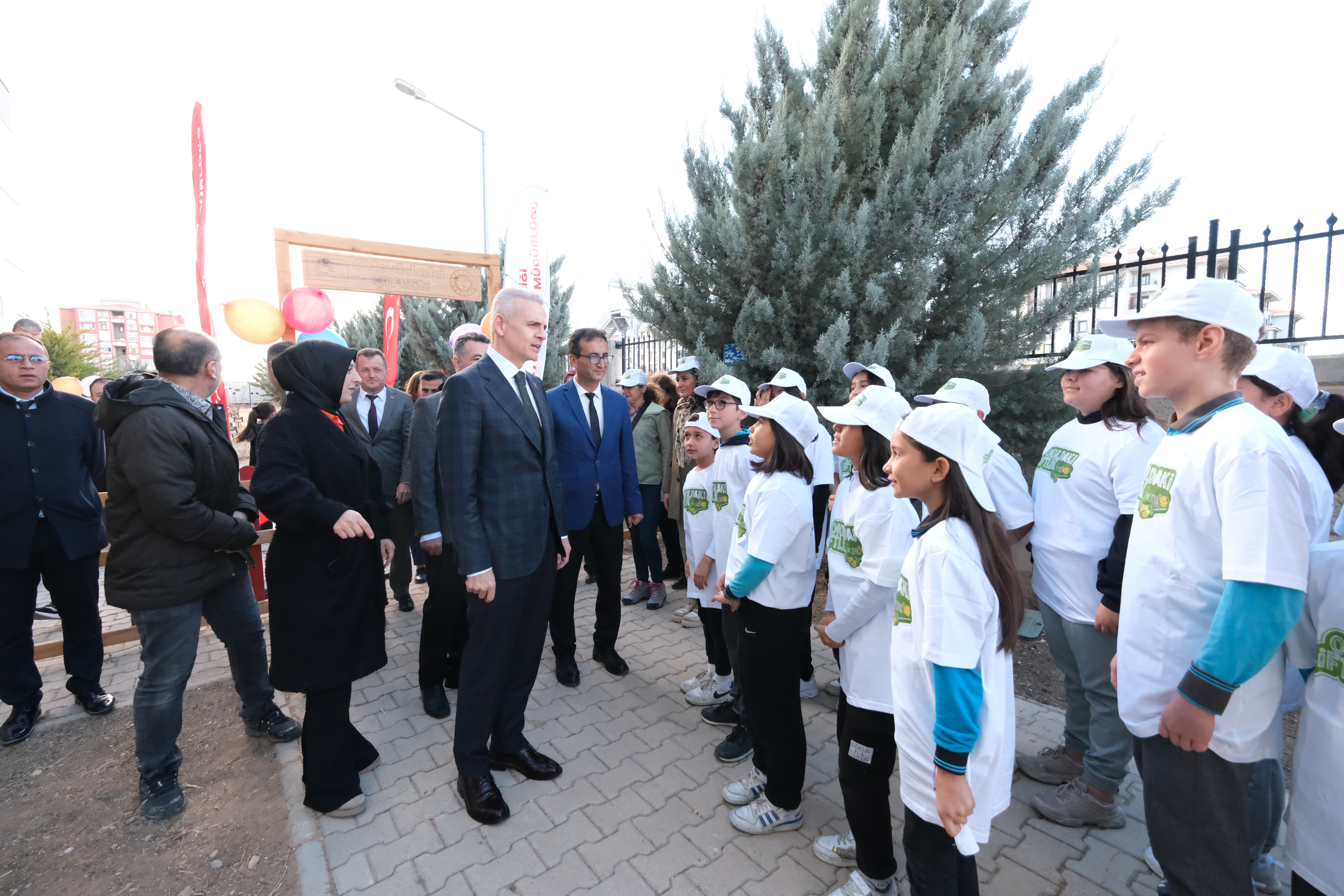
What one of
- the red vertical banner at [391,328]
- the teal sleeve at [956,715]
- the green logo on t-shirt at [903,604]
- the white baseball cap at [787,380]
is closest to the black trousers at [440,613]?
the white baseball cap at [787,380]

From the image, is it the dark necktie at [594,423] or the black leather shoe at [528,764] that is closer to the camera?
the black leather shoe at [528,764]

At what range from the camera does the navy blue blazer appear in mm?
4020

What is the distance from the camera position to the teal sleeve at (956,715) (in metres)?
1.57

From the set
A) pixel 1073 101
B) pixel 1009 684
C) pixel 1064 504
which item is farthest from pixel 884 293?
pixel 1009 684

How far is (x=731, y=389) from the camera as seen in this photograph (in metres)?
3.36

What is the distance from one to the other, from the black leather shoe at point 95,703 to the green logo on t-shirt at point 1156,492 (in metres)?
5.62

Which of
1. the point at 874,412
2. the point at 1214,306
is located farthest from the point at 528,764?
the point at 1214,306

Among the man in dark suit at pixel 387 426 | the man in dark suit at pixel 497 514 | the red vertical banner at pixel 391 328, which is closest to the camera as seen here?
the man in dark suit at pixel 497 514

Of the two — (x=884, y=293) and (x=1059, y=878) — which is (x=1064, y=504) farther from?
(x=884, y=293)

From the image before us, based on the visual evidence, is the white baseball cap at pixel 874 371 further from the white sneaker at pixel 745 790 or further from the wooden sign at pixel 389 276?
the wooden sign at pixel 389 276

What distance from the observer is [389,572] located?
523cm

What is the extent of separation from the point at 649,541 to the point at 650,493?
464 millimetres

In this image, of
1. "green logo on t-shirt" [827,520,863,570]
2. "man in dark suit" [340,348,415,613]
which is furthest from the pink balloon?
"green logo on t-shirt" [827,520,863,570]

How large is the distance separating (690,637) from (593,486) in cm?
164
